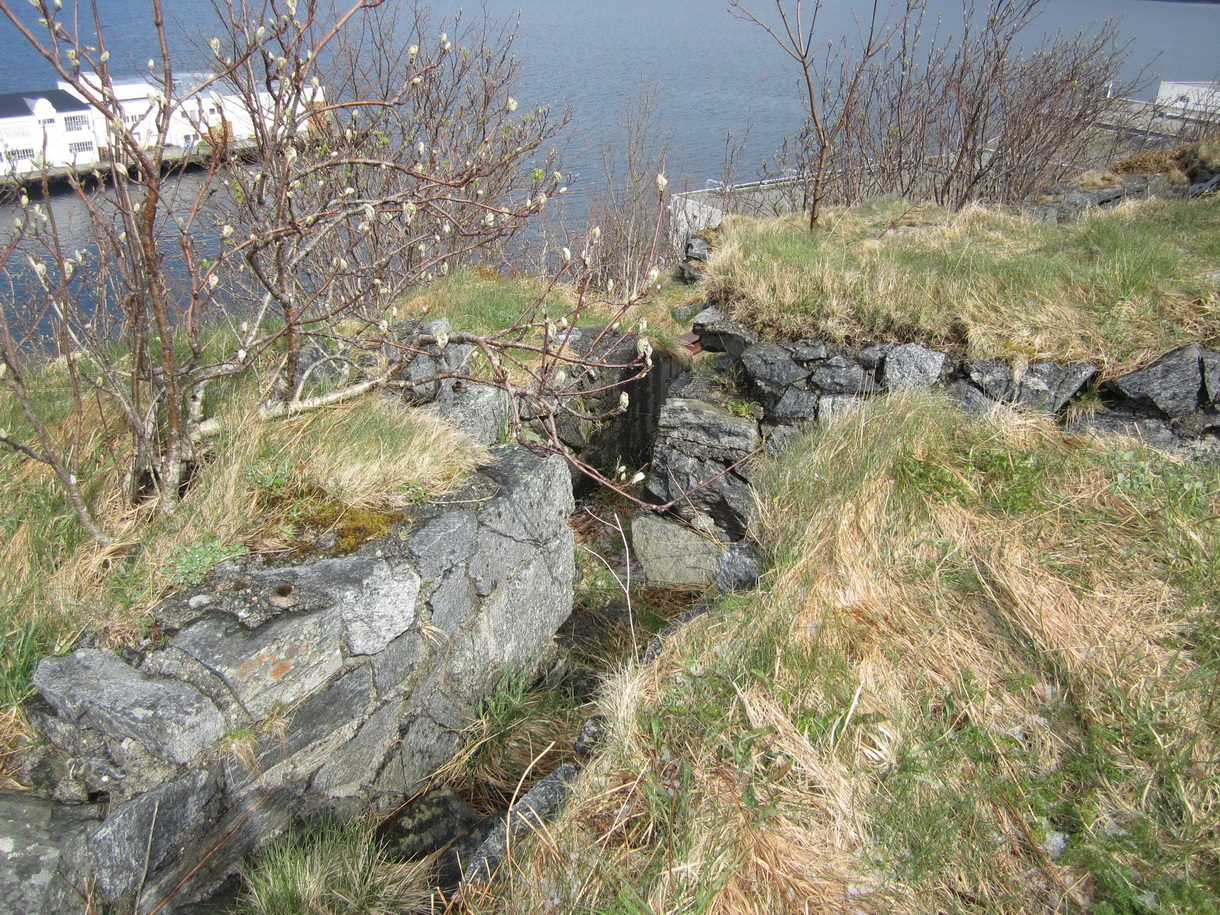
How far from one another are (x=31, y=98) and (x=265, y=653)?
19.4 metres

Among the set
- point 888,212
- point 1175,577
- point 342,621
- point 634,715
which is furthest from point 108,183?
point 1175,577

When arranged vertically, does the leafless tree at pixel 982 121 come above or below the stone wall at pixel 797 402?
above

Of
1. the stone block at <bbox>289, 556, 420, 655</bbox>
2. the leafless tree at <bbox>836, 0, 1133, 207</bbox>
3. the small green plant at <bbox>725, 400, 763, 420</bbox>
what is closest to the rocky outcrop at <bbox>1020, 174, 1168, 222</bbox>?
the leafless tree at <bbox>836, 0, 1133, 207</bbox>

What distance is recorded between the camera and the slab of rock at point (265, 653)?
2.27 m

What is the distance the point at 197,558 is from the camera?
253cm

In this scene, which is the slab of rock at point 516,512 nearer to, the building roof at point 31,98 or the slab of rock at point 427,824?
the slab of rock at point 427,824

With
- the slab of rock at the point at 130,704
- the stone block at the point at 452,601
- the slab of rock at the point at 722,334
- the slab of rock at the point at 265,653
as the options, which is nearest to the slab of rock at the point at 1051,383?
the slab of rock at the point at 722,334

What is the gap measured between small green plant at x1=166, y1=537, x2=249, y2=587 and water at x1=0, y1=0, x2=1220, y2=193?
9.36 m

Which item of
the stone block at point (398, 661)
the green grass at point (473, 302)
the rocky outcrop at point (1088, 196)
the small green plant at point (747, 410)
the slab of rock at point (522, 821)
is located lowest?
the slab of rock at point (522, 821)

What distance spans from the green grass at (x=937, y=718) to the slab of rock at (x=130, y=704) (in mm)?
970

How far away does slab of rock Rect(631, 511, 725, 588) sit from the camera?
5230 millimetres

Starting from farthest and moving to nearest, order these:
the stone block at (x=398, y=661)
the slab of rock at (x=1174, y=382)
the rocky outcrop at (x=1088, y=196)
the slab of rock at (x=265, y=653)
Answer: the rocky outcrop at (x=1088, y=196) → the slab of rock at (x=1174, y=382) → the stone block at (x=398, y=661) → the slab of rock at (x=265, y=653)

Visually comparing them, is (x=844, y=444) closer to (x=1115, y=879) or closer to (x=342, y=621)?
(x=1115, y=879)

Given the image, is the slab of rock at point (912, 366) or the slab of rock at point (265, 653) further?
the slab of rock at point (912, 366)
